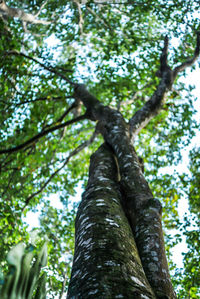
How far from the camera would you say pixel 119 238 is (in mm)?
2650

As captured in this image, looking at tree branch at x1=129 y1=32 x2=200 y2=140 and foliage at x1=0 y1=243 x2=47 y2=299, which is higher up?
tree branch at x1=129 y1=32 x2=200 y2=140

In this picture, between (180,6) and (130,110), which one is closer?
(180,6)

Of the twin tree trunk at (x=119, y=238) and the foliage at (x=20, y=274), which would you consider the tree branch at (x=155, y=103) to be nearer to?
the twin tree trunk at (x=119, y=238)

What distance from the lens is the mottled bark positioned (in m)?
1.93

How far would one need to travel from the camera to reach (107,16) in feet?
35.3

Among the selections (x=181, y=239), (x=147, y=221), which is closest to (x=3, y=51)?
(x=147, y=221)

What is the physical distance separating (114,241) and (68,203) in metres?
11.0

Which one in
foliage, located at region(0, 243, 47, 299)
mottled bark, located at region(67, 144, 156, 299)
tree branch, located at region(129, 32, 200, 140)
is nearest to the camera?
foliage, located at region(0, 243, 47, 299)

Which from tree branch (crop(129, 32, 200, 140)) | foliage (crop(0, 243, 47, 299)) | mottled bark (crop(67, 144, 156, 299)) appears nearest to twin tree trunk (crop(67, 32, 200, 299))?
mottled bark (crop(67, 144, 156, 299))

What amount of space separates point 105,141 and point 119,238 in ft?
11.7

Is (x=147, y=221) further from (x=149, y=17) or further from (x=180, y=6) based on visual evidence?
(x=149, y=17)

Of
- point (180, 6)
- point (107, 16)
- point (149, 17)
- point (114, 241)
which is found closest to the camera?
point (114, 241)

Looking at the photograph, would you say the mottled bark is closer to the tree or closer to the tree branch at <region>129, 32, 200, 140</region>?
the tree

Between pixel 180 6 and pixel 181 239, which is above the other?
pixel 180 6
